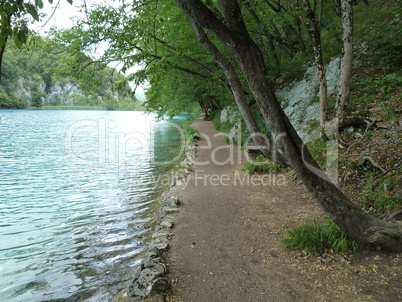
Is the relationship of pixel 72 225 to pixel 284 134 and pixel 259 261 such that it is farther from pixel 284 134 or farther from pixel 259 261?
pixel 284 134

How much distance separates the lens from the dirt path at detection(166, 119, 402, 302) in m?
3.23

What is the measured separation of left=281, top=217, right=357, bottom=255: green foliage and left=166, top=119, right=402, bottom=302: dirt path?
0.15m

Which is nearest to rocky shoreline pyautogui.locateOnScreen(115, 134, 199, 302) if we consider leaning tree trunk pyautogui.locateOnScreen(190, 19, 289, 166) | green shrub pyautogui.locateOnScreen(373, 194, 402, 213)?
A: leaning tree trunk pyautogui.locateOnScreen(190, 19, 289, 166)

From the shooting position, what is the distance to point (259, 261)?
4039 millimetres

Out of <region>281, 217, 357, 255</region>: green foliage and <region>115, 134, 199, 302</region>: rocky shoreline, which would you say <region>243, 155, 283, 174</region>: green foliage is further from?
<region>281, 217, 357, 255</region>: green foliage

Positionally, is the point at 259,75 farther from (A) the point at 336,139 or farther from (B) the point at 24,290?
(B) the point at 24,290

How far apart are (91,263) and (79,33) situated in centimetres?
858

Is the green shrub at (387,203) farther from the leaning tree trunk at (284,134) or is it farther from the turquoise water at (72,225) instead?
the turquoise water at (72,225)

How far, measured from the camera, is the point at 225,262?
4.09m

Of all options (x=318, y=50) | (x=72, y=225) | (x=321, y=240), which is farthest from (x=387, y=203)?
(x=72, y=225)

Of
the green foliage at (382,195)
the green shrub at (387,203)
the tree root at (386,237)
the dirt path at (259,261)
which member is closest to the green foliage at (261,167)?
the dirt path at (259,261)

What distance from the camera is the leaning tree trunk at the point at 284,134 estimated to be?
335 centimetres

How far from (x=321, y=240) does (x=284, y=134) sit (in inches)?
76.2

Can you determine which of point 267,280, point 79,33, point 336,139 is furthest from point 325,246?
point 79,33
